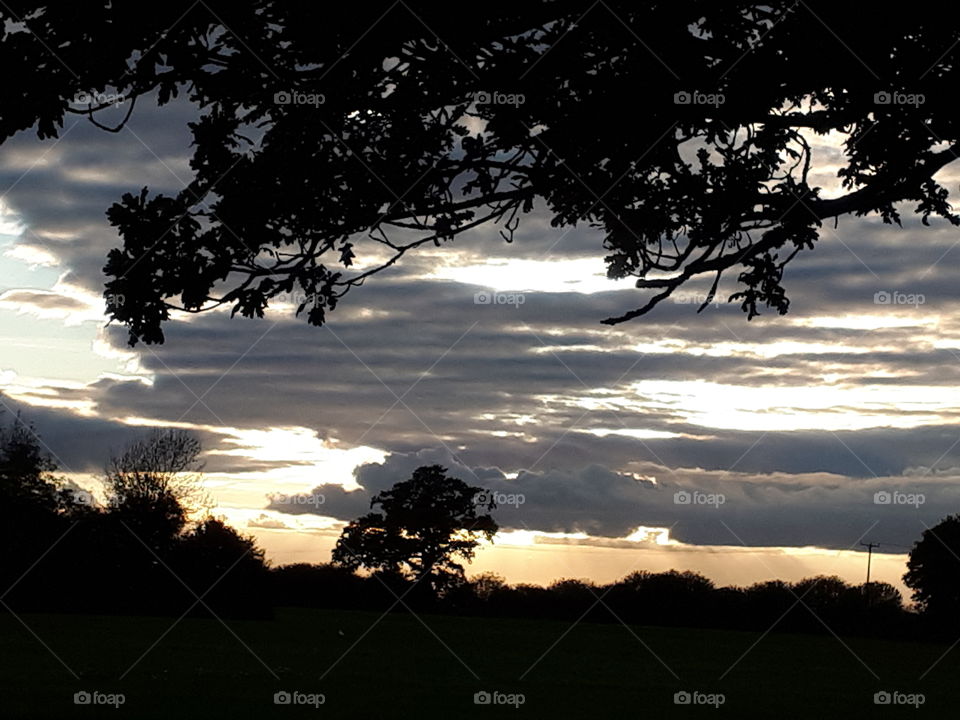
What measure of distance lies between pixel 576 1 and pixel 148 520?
40.9 m

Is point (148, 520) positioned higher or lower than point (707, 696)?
higher

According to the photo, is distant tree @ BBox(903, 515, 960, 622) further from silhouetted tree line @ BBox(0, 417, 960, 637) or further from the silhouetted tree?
the silhouetted tree

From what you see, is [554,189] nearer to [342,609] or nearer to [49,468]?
[342,609]

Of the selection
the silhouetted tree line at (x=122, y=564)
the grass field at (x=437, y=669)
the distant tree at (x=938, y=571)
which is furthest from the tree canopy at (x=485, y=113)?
the distant tree at (x=938, y=571)

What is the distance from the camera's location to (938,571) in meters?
71.2

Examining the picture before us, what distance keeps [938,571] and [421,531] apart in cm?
3470

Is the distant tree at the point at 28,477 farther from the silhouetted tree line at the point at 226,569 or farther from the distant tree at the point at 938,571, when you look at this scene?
the distant tree at the point at 938,571

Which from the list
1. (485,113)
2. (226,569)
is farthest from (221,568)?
(485,113)

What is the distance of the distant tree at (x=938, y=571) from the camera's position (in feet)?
228

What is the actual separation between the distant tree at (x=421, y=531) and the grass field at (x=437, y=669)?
29.5ft

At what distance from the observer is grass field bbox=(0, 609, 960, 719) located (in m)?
20.7

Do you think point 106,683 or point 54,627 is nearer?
point 106,683

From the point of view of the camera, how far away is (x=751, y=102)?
35.8ft

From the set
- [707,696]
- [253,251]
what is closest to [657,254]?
[253,251]
